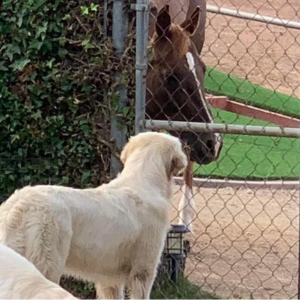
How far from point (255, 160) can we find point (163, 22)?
15.2 feet

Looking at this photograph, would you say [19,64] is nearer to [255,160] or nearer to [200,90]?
[200,90]

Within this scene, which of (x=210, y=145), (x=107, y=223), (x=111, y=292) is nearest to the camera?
(x=107, y=223)

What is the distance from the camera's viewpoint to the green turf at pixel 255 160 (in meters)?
9.83

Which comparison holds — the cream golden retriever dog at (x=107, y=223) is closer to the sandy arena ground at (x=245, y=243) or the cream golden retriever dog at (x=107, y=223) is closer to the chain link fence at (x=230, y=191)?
the chain link fence at (x=230, y=191)

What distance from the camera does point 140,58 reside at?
5191 millimetres

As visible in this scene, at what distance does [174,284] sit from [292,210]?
2763 mm

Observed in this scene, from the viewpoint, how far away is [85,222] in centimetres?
433

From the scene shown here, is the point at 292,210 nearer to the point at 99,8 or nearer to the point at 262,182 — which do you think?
the point at 262,182

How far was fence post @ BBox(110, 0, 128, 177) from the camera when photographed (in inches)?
213

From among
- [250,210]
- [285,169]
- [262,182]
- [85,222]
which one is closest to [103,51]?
[85,222]

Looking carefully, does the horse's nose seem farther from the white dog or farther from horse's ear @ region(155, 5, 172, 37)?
the white dog

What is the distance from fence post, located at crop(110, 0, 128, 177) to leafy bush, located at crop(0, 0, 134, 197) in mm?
43

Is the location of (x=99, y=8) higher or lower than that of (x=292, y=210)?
higher

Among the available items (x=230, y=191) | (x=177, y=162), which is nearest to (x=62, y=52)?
(x=177, y=162)
